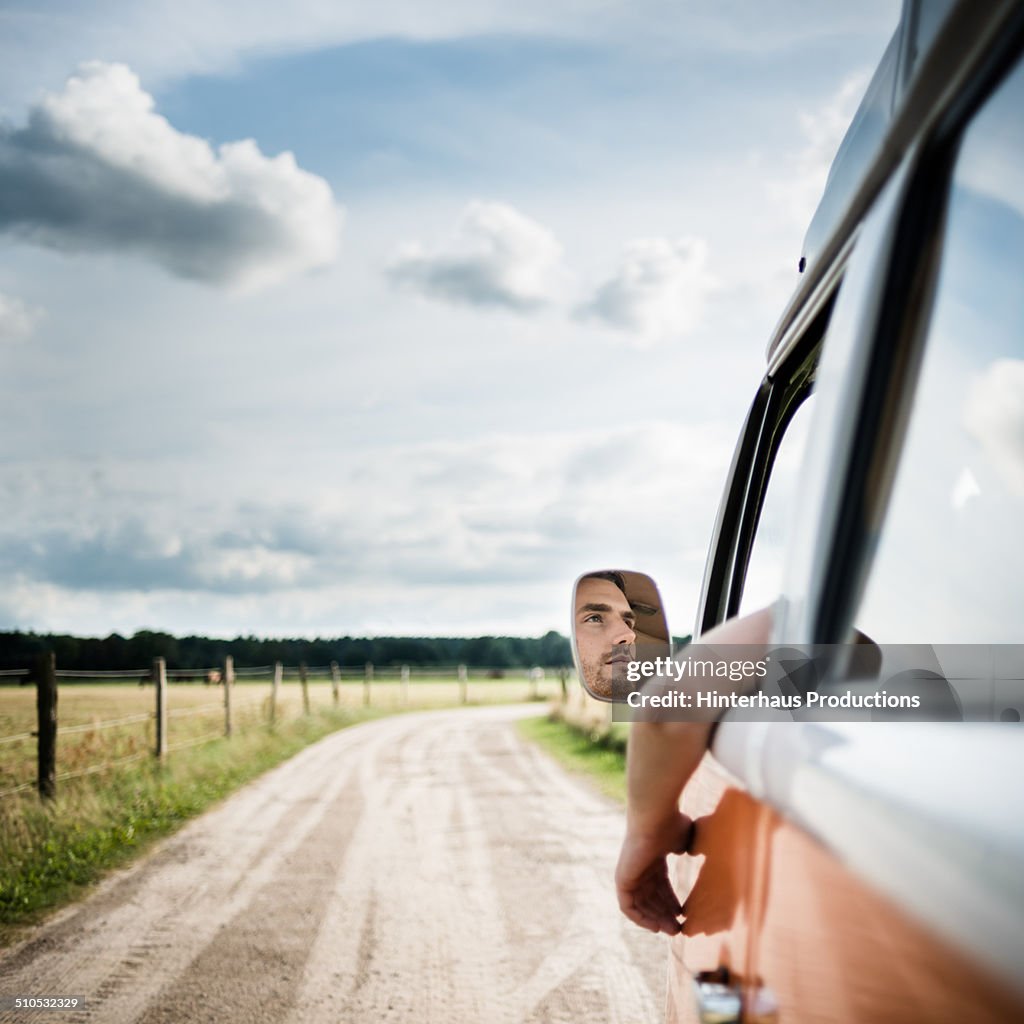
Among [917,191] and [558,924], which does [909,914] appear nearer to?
[917,191]

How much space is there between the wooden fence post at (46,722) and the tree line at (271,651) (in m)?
35.4

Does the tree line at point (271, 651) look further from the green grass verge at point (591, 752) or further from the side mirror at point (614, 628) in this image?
the side mirror at point (614, 628)

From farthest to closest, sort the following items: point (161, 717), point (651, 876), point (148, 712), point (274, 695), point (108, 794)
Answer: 1. point (274, 695)
2. point (148, 712)
3. point (161, 717)
4. point (108, 794)
5. point (651, 876)

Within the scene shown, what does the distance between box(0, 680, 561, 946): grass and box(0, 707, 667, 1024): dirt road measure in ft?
1.14

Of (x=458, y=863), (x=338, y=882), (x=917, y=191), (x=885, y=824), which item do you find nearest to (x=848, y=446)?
(x=917, y=191)

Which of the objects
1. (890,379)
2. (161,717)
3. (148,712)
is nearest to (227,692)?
(148,712)

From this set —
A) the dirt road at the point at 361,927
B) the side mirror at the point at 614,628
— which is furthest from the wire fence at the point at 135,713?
the side mirror at the point at 614,628

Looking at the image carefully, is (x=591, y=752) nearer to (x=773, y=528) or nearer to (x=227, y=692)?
(x=227, y=692)

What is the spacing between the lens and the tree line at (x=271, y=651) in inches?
2405

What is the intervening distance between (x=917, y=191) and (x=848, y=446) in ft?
0.88

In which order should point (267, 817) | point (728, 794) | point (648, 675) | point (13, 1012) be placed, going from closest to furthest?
point (728, 794) < point (648, 675) < point (13, 1012) < point (267, 817)

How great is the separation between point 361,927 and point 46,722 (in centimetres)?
593

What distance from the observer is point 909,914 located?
722 millimetres

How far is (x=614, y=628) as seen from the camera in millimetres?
2254
